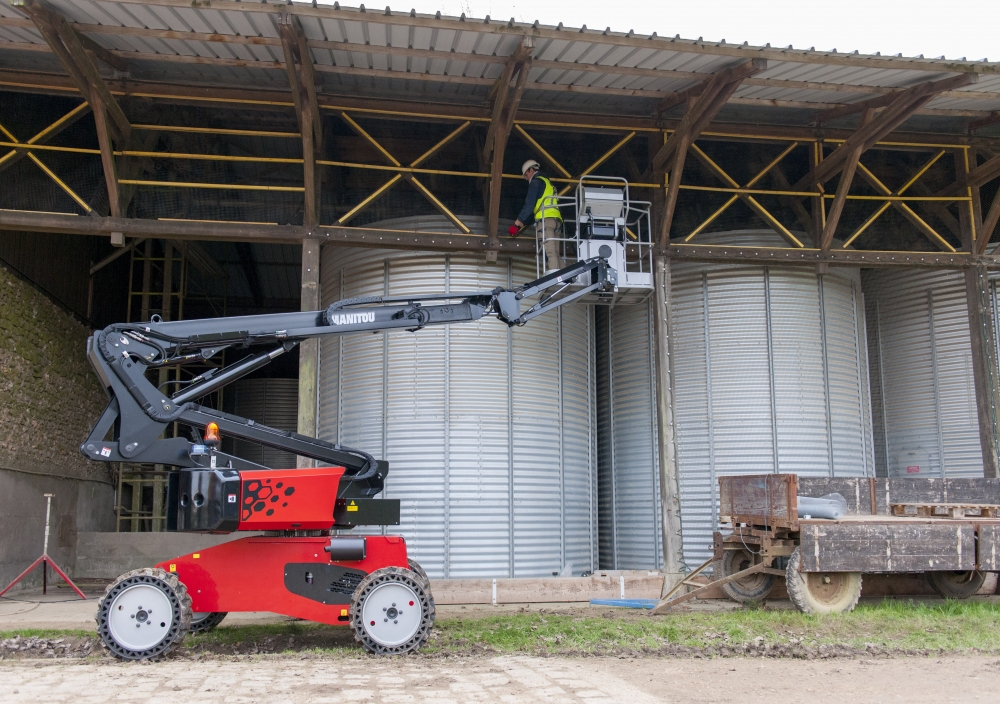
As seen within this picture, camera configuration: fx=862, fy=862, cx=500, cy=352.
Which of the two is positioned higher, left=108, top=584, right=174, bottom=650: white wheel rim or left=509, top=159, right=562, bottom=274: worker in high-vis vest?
left=509, top=159, right=562, bottom=274: worker in high-vis vest

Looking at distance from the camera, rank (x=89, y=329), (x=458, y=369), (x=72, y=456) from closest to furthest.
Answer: (x=458, y=369) < (x=72, y=456) < (x=89, y=329)

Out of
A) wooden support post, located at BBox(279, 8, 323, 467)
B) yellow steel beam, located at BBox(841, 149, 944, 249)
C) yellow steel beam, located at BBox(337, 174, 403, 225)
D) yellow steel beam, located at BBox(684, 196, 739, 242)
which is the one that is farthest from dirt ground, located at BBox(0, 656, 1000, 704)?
yellow steel beam, located at BBox(841, 149, 944, 249)

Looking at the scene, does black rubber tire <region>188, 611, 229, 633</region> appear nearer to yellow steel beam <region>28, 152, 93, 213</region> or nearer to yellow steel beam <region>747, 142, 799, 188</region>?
yellow steel beam <region>28, 152, 93, 213</region>

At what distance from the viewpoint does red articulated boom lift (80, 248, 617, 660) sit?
9023 mm

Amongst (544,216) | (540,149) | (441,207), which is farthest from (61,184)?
(540,149)

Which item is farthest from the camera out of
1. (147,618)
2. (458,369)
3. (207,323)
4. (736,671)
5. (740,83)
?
(458,369)

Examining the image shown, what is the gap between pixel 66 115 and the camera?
14.2 metres

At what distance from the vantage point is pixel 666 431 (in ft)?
47.8

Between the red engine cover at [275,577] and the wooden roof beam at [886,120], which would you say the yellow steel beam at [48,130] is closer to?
the red engine cover at [275,577]

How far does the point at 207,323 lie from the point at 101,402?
12663 millimetres

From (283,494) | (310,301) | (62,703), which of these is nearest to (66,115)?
(310,301)

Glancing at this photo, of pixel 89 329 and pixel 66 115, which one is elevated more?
pixel 66 115

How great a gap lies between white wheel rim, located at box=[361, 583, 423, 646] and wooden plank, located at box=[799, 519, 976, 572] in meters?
5.26

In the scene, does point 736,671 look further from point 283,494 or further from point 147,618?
point 147,618
